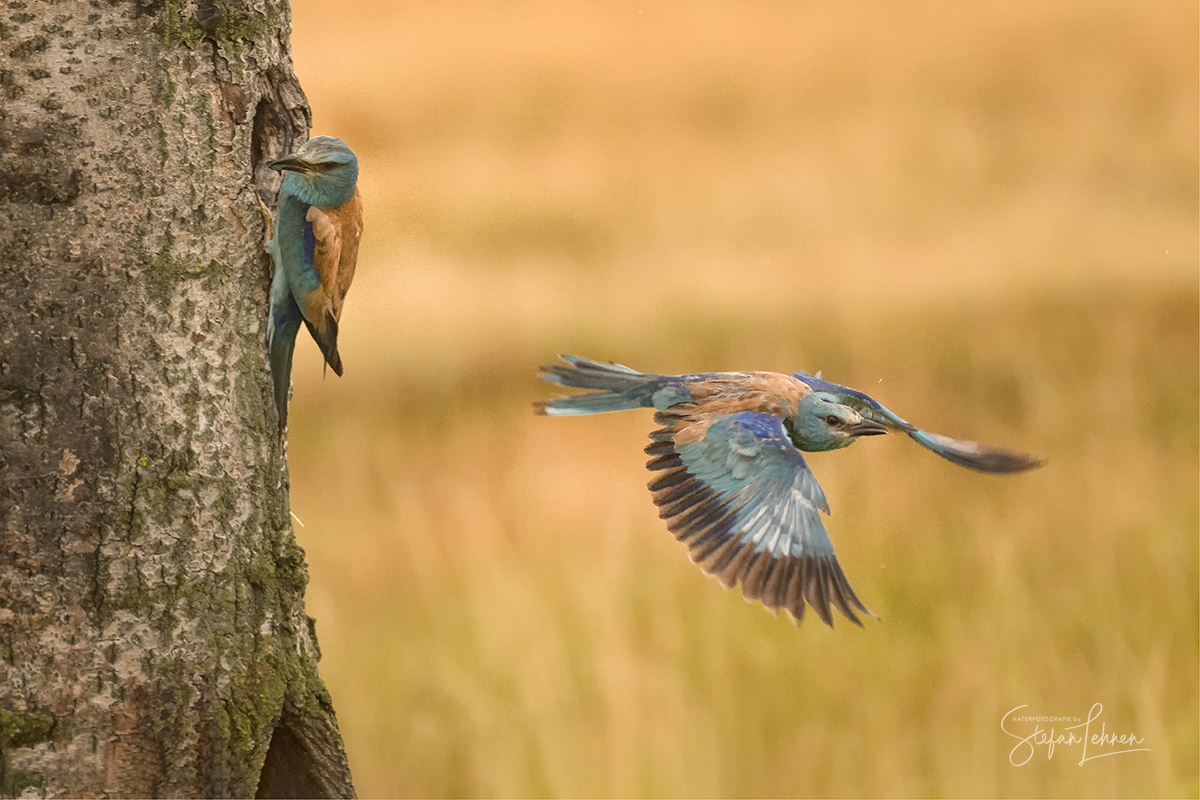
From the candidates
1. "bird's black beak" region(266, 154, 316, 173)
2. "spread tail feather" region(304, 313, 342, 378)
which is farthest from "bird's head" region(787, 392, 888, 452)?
"bird's black beak" region(266, 154, 316, 173)

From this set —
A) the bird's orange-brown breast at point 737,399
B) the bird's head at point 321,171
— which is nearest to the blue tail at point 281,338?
the bird's head at point 321,171

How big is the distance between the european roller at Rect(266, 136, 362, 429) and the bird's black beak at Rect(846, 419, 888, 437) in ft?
3.54

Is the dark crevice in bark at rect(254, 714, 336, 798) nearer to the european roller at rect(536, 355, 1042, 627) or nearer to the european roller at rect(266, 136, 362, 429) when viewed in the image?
the european roller at rect(266, 136, 362, 429)

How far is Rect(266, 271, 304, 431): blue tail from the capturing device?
2764mm

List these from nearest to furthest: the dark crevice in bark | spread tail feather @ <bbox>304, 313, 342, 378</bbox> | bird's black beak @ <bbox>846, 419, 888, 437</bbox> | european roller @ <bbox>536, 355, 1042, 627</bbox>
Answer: bird's black beak @ <bbox>846, 419, 888, 437</bbox>, european roller @ <bbox>536, 355, 1042, 627</bbox>, spread tail feather @ <bbox>304, 313, 342, 378</bbox>, the dark crevice in bark

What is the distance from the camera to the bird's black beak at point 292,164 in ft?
8.46

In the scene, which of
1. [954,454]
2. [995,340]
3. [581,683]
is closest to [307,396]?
[581,683]

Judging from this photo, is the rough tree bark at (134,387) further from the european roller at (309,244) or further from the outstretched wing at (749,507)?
the outstretched wing at (749,507)

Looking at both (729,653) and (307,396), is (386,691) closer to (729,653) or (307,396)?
(729,653)

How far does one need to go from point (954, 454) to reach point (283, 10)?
168 cm

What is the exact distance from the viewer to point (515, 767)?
467 cm

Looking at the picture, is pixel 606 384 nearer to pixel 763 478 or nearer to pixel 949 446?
pixel 763 478

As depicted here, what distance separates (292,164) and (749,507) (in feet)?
3.72

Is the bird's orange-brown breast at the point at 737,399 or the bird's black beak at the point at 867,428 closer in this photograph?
the bird's black beak at the point at 867,428
